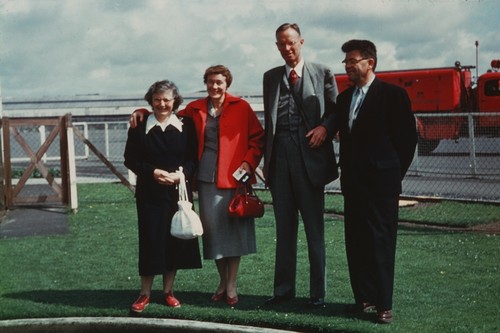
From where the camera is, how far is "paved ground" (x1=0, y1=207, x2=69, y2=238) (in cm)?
1157

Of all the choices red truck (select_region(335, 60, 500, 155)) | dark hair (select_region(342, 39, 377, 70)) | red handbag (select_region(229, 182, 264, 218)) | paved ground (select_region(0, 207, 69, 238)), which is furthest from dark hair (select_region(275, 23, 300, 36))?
red truck (select_region(335, 60, 500, 155))

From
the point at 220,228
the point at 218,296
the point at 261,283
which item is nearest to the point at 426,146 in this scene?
the point at 261,283

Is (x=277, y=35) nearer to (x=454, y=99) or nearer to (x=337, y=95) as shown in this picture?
(x=337, y=95)

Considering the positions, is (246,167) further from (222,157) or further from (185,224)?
(185,224)

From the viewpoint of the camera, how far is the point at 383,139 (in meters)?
5.89

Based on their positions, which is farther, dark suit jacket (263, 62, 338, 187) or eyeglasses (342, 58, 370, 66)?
dark suit jacket (263, 62, 338, 187)

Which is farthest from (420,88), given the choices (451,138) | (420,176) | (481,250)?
(481,250)

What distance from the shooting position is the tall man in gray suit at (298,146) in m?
6.34

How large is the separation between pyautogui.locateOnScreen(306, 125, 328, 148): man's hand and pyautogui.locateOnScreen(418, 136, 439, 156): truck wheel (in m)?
14.6

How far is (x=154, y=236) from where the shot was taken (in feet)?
21.3

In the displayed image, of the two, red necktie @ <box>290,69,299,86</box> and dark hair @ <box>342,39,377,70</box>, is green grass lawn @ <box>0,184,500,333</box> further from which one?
dark hair @ <box>342,39,377,70</box>

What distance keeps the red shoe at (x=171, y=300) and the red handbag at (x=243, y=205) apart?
842 millimetres

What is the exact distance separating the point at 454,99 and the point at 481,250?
18258mm

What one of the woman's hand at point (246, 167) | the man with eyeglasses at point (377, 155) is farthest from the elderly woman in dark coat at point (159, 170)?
the man with eyeglasses at point (377, 155)
